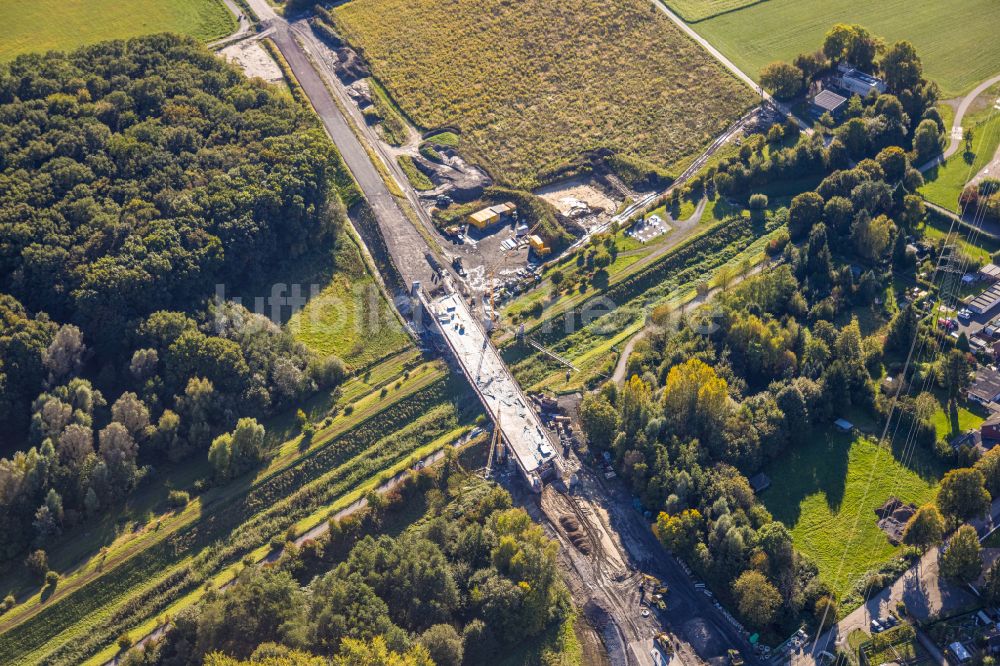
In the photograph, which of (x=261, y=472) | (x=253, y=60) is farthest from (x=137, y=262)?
(x=253, y=60)

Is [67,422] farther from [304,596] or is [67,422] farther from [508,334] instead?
[508,334]

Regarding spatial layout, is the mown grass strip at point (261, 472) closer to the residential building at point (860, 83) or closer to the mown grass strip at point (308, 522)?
the mown grass strip at point (308, 522)

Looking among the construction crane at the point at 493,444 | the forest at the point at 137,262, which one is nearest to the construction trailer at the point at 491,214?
the forest at the point at 137,262

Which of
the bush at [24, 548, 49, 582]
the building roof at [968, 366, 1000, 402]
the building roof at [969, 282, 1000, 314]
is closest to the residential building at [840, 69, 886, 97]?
the building roof at [969, 282, 1000, 314]

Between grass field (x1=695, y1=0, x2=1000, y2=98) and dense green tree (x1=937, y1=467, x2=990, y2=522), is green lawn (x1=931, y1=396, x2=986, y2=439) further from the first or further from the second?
grass field (x1=695, y1=0, x2=1000, y2=98)

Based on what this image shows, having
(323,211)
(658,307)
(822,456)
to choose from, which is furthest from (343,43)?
(822,456)

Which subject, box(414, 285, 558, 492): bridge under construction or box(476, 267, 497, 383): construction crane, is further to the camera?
box(476, 267, 497, 383): construction crane
